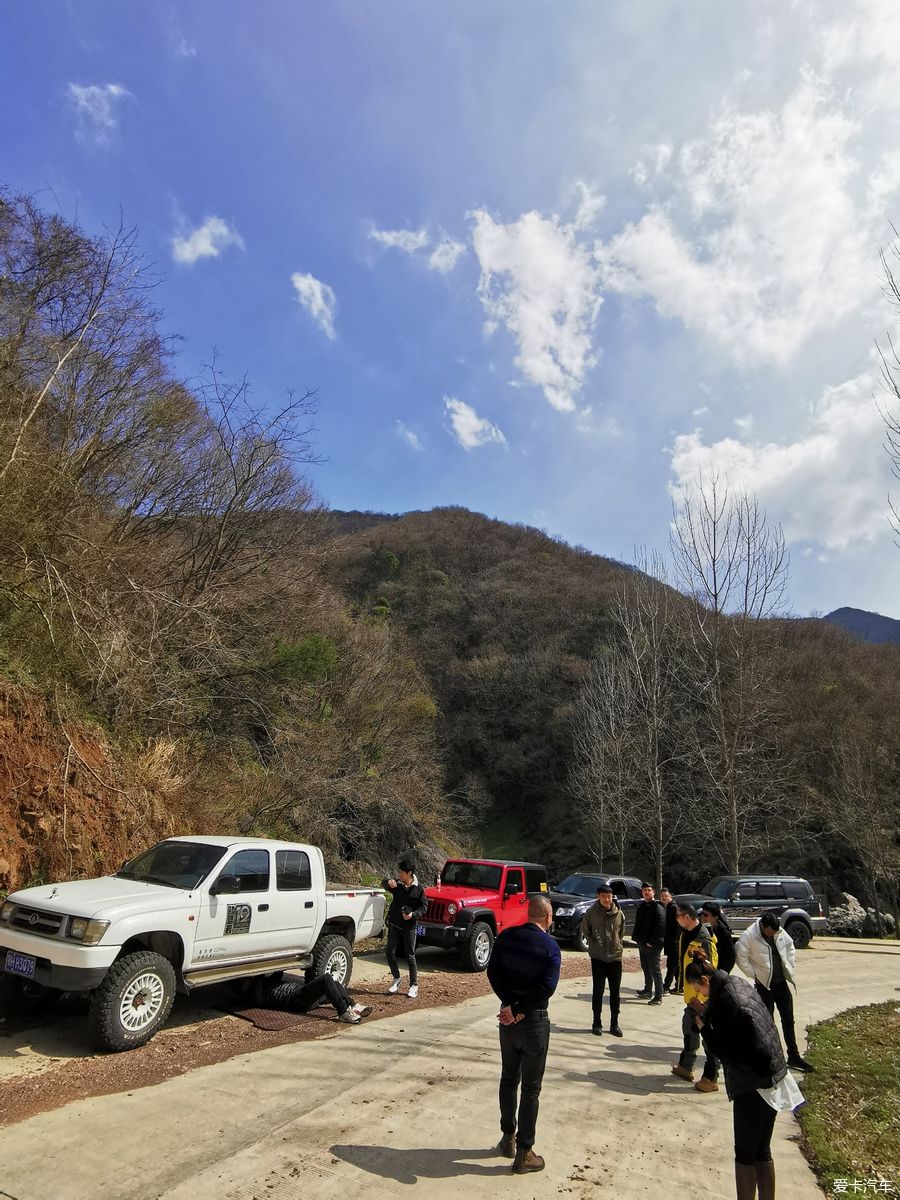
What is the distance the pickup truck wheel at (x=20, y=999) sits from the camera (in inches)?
260

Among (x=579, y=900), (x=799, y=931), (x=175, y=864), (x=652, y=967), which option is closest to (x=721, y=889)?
(x=799, y=931)

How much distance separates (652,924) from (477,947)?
3151 mm

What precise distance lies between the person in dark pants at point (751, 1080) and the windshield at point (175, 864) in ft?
16.8

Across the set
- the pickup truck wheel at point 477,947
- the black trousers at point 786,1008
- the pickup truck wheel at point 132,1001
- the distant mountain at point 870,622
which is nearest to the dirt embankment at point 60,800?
the pickup truck wheel at point 132,1001

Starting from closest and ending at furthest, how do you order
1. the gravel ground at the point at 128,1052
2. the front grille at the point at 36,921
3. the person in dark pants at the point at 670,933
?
the gravel ground at the point at 128,1052 → the front grille at the point at 36,921 → the person in dark pants at the point at 670,933

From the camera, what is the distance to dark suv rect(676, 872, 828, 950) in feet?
60.0

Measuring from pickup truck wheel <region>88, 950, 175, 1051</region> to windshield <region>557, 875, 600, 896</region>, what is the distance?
13358 millimetres

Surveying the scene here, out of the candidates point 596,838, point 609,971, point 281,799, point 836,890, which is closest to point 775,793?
point 836,890

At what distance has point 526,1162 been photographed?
14.0 ft

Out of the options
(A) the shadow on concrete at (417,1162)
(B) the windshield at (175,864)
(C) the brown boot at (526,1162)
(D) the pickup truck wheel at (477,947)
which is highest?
(B) the windshield at (175,864)

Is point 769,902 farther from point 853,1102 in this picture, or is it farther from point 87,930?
point 87,930

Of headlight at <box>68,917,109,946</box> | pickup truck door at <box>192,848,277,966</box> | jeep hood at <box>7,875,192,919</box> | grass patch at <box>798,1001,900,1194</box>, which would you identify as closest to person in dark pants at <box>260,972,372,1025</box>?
pickup truck door at <box>192,848,277,966</box>

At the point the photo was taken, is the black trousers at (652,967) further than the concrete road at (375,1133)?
Yes

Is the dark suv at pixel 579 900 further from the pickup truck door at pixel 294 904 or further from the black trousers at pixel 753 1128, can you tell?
the black trousers at pixel 753 1128
